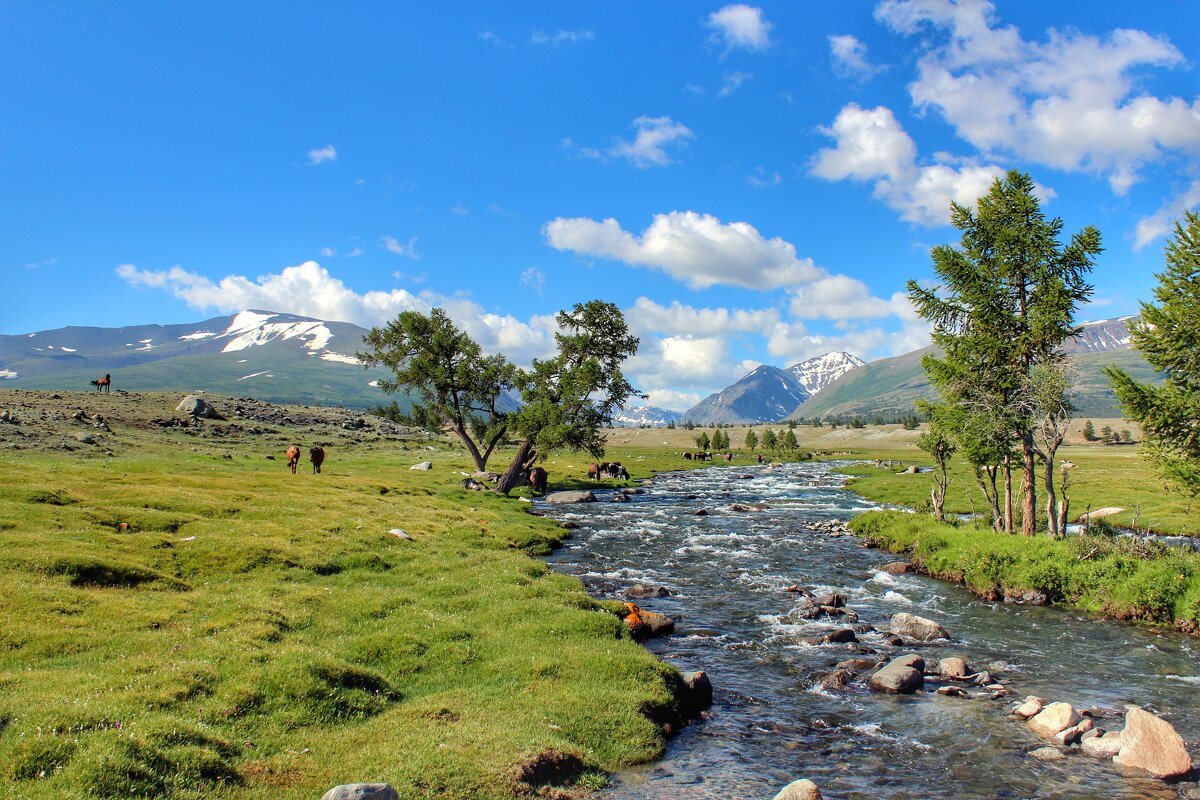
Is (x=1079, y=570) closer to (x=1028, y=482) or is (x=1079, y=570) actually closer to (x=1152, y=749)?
(x=1028, y=482)

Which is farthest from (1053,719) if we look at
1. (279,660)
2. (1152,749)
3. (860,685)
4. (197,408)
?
(197,408)

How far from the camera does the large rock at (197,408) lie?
76.6m

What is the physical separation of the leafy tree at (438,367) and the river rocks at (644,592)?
3815 cm

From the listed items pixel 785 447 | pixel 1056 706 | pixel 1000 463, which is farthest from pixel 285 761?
pixel 785 447

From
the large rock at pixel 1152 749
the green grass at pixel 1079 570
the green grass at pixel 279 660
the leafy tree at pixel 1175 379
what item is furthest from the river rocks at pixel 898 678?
the leafy tree at pixel 1175 379

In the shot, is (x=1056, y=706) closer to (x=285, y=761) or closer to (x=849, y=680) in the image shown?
(x=849, y=680)

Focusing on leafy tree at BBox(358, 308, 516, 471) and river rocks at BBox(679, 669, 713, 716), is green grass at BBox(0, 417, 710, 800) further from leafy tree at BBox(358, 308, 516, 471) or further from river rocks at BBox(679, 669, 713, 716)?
leafy tree at BBox(358, 308, 516, 471)

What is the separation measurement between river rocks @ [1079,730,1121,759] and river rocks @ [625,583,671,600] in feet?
53.1

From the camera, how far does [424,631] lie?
18.1 metres

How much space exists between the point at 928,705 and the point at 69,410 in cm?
7662

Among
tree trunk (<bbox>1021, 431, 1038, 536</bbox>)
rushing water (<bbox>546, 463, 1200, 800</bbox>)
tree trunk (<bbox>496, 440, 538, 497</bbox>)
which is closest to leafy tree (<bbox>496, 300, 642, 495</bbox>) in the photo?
tree trunk (<bbox>496, 440, 538, 497</bbox>)

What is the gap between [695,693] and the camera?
16516mm

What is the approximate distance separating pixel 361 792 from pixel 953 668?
671 inches

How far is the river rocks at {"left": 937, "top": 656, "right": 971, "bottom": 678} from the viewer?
18.4m
